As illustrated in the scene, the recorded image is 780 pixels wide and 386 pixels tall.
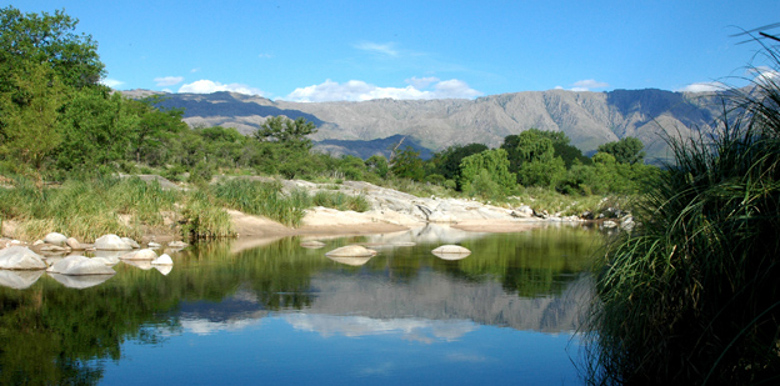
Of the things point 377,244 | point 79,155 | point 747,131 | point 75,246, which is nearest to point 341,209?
point 377,244

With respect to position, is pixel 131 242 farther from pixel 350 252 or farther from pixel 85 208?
pixel 350 252

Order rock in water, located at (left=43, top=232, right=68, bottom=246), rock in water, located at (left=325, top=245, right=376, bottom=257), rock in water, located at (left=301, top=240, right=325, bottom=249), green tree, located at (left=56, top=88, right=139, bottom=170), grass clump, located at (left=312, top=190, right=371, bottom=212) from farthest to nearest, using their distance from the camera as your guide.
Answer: grass clump, located at (left=312, top=190, right=371, bottom=212), green tree, located at (left=56, top=88, right=139, bottom=170), rock in water, located at (left=301, top=240, right=325, bottom=249), rock in water, located at (left=43, top=232, right=68, bottom=246), rock in water, located at (left=325, top=245, right=376, bottom=257)

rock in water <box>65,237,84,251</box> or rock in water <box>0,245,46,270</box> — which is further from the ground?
rock in water <box>0,245,46,270</box>

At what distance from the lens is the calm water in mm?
7699

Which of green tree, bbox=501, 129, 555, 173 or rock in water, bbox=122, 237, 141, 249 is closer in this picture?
rock in water, bbox=122, 237, 141, 249

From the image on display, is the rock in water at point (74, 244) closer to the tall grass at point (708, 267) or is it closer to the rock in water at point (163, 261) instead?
the rock in water at point (163, 261)

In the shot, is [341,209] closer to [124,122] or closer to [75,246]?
[124,122]

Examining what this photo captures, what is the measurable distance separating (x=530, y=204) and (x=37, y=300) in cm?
4502

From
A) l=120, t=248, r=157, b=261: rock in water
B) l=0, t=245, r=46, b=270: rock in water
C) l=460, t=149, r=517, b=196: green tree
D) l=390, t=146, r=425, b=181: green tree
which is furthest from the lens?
l=390, t=146, r=425, b=181: green tree

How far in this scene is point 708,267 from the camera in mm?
5234

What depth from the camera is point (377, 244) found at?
2306cm

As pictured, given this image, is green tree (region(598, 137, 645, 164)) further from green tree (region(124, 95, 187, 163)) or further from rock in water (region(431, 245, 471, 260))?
rock in water (region(431, 245, 471, 260))

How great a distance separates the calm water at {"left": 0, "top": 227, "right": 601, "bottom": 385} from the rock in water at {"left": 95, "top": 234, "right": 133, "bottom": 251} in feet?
12.8

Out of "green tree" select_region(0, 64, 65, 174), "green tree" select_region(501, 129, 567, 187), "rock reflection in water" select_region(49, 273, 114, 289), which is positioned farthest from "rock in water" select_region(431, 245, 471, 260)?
"green tree" select_region(501, 129, 567, 187)
